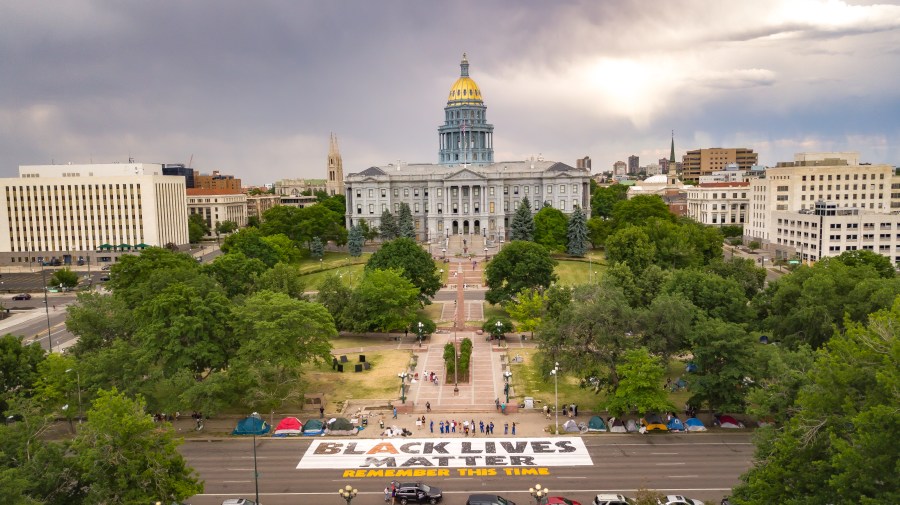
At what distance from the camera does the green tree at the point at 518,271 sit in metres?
76.2

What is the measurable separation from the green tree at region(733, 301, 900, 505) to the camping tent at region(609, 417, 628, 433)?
50.7 feet

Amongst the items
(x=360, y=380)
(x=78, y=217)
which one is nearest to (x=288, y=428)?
(x=360, y=380)

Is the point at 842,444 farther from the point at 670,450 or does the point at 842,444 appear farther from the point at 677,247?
the point at 677,247

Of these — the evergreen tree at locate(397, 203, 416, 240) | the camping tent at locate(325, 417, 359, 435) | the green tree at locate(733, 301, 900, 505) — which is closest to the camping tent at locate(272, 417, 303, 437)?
the camping tent at locate(325, 417, 359, 435)

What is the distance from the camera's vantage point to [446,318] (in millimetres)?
78562

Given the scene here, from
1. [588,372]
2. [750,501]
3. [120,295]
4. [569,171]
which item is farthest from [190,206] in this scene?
[750,501]

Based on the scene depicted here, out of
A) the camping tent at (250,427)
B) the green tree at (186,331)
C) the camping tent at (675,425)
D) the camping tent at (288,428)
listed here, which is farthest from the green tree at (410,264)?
the camping tent at (675,425)

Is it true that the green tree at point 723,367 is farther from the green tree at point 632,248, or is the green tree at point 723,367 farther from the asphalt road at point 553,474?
the green tree at point 632,248

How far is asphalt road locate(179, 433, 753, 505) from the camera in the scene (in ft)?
120

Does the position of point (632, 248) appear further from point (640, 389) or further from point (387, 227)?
point (387, 227)

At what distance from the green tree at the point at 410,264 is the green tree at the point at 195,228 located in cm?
8295

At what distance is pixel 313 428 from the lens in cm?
4588

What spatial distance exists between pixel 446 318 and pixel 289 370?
103ft

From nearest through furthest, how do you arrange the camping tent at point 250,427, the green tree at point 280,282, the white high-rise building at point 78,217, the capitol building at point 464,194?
the camping tent at point 250,427 → the green tree at point 280,282 → the white high-rise building at point 78,217 → the capitol building at point 464,194
